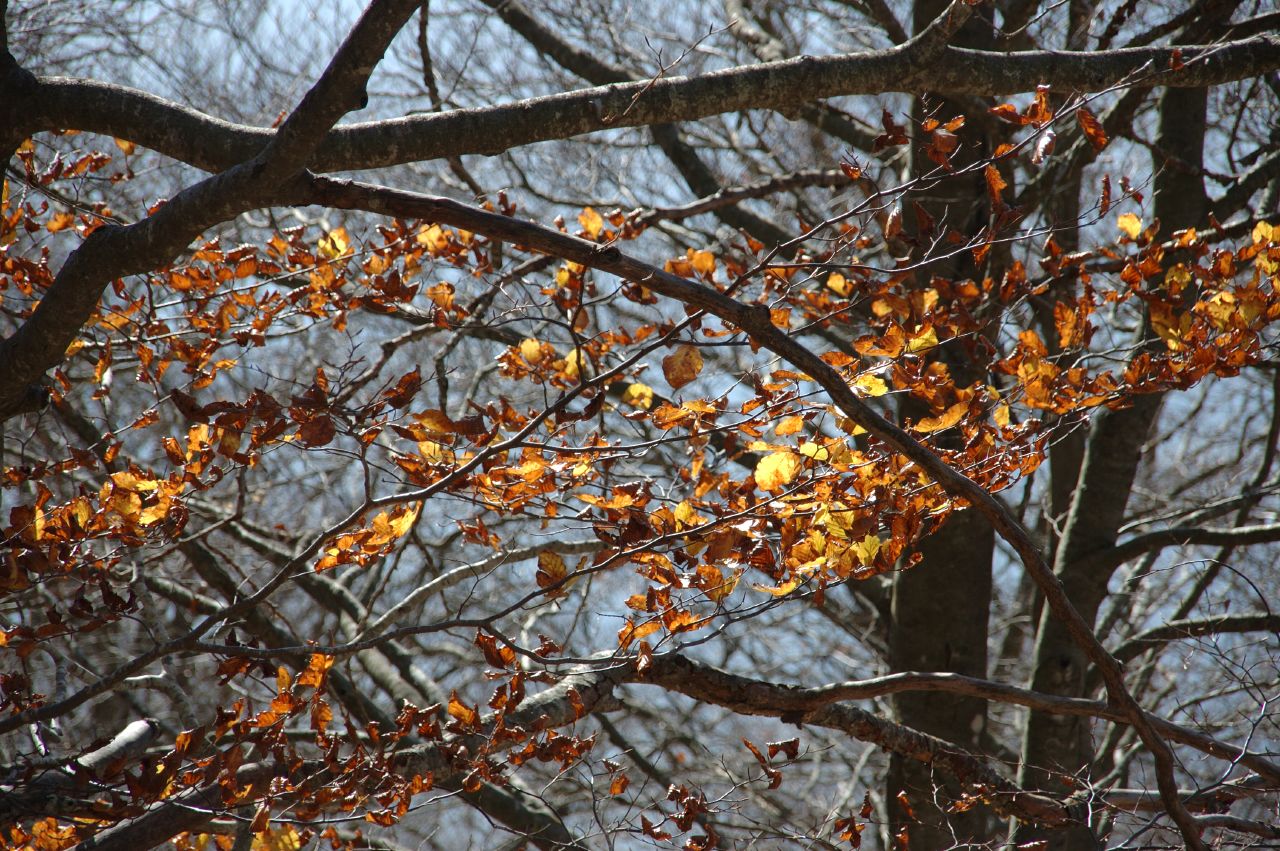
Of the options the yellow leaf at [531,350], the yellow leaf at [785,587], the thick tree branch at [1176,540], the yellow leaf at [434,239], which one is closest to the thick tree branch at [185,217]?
the yellow leaf at [531,350]

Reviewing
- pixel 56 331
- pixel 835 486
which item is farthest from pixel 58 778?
pixel 835 486

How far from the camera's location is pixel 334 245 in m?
3.47

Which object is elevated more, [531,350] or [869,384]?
[531,350]

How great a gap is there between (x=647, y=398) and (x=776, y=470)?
1.16 metres

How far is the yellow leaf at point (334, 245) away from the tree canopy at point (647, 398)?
141mm

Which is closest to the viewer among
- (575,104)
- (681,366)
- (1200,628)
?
(575,104)

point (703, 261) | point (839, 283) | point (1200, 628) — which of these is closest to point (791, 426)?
point (703, 261)

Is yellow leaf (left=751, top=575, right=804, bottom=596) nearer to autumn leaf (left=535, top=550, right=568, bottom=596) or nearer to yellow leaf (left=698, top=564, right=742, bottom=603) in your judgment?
yellow leaf (left=698, top=564, right=742, bottom=603)

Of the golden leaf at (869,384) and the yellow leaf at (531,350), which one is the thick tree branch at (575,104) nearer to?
the golden leaf at (869,384)

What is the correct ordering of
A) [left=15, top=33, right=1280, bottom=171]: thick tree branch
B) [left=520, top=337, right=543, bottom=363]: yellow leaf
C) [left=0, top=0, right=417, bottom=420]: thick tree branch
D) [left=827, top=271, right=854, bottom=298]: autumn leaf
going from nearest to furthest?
1. [left=0, top=0, right=417, bottom=420]: thick tree branch
2. [left=15, top=33, right=1280, bottom=171]: thick tree branch
3. [left=520, top=337, right=543, bottom=363]: yellow leaf
4. [left=827, top=271, right=854, bottom=298]: autumn leaf

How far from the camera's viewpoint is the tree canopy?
2.09m

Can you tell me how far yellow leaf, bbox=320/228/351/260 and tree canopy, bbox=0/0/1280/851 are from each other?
0.14 meters

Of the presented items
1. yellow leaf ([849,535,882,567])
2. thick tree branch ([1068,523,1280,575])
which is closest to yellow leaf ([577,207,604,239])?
yellow leaf ([849,535,882,567])

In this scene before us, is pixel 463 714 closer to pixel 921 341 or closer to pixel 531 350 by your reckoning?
pixel 531 350
